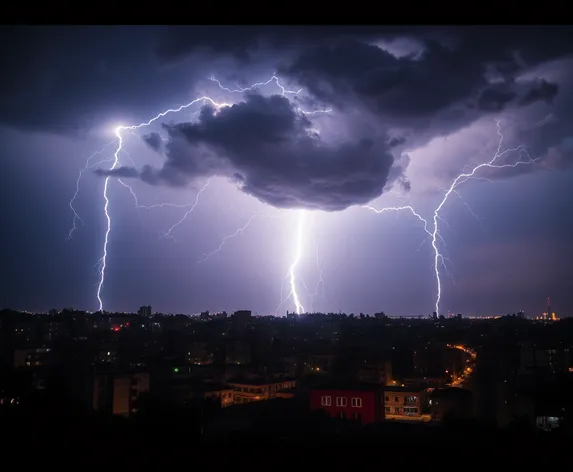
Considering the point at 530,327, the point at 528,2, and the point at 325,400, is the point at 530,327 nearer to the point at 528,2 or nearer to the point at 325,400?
the point at 325,400

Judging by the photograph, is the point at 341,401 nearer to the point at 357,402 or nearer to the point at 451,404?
the point at 357,402

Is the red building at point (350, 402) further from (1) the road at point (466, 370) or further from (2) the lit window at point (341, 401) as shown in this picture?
(1) the road at point (466, 370)

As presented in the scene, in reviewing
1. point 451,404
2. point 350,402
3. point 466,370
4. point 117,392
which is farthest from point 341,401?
point 466,370

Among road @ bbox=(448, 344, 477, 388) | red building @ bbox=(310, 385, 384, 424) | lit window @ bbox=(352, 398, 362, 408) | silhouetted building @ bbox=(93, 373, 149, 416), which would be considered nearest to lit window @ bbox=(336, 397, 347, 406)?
red building @ bbox=(310, 385, 384, 424)

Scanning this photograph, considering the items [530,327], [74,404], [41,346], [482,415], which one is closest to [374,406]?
[482,415]

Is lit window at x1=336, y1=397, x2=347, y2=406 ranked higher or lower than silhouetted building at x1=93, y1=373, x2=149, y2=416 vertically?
lower

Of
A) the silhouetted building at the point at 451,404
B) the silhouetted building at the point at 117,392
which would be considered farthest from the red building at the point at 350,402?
the silhouetted building at the point at 117,392

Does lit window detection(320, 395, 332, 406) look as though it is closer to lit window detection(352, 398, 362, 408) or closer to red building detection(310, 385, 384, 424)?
red building detection(310, 385, 384, 424)

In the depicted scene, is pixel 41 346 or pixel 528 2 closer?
pixel 528 2
